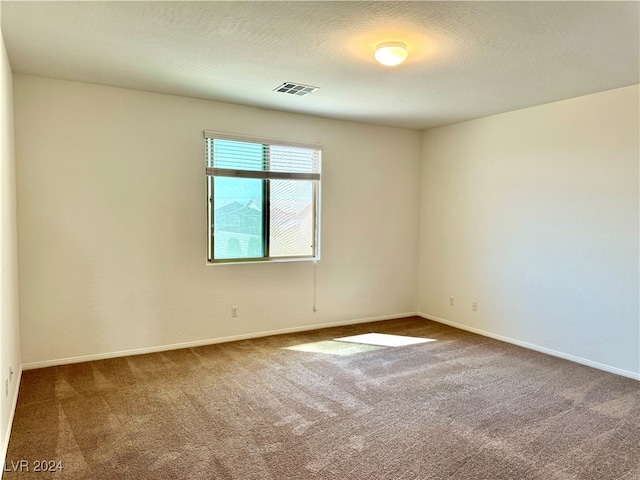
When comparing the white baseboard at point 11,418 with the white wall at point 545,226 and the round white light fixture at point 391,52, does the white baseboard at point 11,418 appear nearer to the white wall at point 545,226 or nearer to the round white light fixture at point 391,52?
the round white light fixture at point 391,52

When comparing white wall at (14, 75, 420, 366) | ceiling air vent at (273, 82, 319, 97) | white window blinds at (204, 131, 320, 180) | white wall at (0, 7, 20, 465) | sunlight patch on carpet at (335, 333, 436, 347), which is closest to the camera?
white wall at (0, 7, 20, 465)

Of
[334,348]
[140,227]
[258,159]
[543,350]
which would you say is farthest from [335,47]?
[543,350]

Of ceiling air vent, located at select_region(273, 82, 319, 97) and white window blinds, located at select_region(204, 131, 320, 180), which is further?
white window blinds, located at select_region(204, 131, 320, 180)

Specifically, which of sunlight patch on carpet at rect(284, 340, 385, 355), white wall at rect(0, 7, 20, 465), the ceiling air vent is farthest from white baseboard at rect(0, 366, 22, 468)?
the ceiling air vent

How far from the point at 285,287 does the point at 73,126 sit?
2778mm

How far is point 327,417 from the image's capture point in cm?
286

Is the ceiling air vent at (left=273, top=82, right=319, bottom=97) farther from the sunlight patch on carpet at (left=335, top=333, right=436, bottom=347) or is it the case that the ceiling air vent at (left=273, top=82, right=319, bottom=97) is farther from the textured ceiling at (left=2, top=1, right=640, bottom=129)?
the sunlight patch on carpet at (left=335, top=333, right=436, bottom=347)

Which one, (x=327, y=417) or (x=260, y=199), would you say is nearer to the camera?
(x=327, y=417)

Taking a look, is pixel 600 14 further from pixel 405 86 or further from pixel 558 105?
pixel 558 105

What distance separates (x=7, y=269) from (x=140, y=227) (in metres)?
1.38

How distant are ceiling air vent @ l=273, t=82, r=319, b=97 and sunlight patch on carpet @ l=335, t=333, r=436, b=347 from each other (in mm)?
2764

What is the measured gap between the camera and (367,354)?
4.24 m

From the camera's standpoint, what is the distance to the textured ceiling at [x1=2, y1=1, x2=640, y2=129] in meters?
2.38

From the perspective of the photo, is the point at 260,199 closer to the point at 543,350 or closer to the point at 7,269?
the point at 7,269
